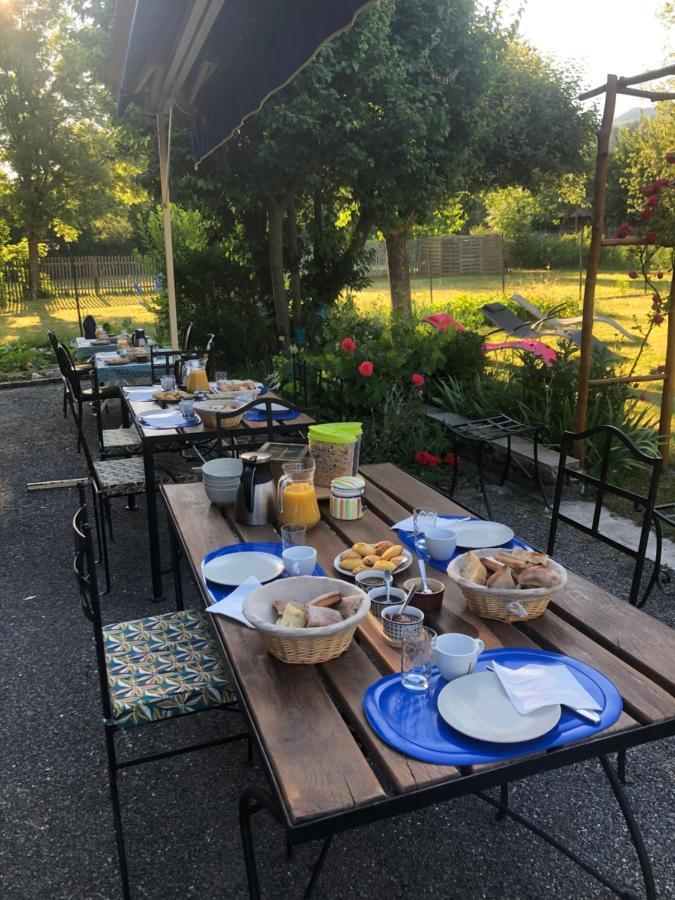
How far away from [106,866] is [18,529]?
9.64 ft

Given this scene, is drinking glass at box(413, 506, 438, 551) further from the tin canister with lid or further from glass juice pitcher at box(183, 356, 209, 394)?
glass juice pitcher at box(183, 356, 209, 394)

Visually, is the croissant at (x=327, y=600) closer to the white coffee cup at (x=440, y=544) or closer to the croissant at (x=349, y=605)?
the croissant at (x=349, y=605)

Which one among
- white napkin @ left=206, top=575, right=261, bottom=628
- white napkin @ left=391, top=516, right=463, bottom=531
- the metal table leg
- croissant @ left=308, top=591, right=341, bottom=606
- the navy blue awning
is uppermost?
the navy blue awning

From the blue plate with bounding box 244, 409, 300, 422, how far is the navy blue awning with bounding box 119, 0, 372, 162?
5.01 feet

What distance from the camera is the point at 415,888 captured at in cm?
186

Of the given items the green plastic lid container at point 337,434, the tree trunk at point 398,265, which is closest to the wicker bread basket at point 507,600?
the green plastic lid container at point 337,434

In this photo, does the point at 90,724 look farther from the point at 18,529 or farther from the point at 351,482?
the point at 18,529

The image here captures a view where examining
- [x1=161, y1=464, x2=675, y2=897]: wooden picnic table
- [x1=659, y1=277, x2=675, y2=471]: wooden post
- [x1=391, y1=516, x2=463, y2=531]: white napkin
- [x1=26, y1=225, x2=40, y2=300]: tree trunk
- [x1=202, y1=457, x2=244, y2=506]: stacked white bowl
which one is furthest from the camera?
[x1=26, y1=225, x2=40, y2=300]: tree trunk

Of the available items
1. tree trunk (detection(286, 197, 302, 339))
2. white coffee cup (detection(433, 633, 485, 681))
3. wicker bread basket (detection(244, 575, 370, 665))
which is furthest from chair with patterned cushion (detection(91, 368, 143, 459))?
tree trunk (detection(286, 197, 302, 339))

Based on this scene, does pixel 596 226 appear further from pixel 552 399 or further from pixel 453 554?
pixel 453 554

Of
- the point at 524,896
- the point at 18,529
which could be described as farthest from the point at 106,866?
the point at 18,529

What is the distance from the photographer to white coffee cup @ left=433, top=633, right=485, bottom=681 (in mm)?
1467

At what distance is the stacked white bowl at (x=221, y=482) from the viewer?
2.57m

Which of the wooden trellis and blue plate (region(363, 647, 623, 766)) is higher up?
the wooden trellis
